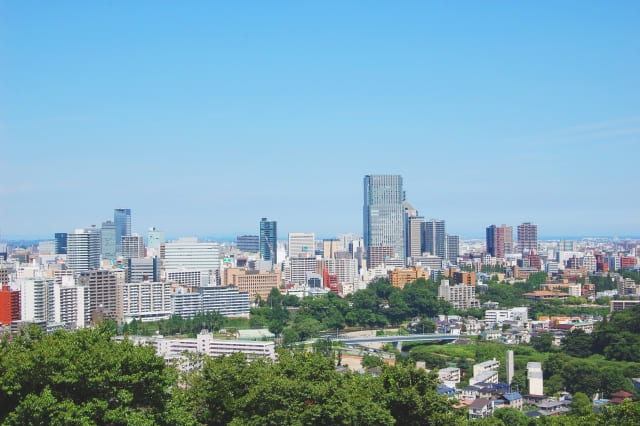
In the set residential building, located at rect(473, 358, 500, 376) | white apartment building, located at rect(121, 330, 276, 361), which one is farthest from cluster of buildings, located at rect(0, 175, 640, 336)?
residential building, located at rect(473, 358, 500, 376)

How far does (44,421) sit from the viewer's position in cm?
586

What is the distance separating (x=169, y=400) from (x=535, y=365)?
1210 centimetres

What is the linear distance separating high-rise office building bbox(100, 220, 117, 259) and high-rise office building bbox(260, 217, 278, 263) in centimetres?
929

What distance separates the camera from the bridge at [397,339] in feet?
76.7

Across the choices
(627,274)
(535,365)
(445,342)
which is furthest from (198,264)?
(535,365)

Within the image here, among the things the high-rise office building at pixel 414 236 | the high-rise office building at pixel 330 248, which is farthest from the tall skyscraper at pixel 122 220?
the high-rise office building at pixel 414 236

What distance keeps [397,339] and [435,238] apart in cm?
3169

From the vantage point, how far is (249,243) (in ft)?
192

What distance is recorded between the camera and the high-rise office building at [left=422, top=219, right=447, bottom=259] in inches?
2140

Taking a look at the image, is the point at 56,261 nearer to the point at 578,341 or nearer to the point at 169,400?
the point at 578,341

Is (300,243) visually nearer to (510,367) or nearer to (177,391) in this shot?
(510,367)

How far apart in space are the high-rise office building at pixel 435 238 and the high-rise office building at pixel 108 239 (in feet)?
68.7

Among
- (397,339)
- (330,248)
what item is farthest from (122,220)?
(397,339)

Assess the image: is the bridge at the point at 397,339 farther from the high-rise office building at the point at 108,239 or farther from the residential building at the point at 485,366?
the high-rise office building at the point at 108,239
